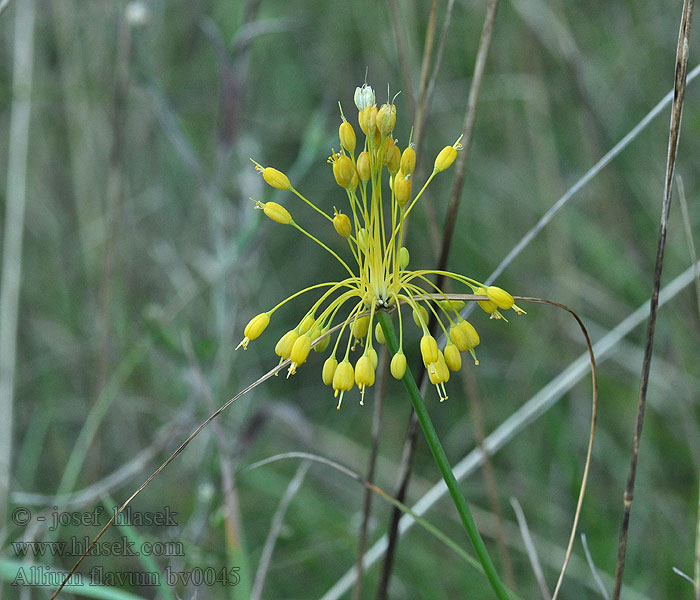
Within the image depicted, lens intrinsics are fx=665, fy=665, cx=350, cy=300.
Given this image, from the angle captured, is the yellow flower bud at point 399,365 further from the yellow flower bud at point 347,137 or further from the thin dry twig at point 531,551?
the thin dry twig at point 531,551

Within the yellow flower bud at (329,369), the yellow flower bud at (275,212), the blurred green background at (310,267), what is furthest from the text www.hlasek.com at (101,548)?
the yellow flower bud at (275,212)

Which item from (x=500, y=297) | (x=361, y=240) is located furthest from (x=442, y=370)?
(x=361, y=240)

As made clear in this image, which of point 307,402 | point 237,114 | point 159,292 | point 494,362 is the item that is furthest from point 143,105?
point 494,362

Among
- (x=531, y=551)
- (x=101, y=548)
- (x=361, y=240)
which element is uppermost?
(x=361, y=240)

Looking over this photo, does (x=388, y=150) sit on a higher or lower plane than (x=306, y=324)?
higher

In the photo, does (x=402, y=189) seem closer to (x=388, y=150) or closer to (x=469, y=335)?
(x=388, y=150)

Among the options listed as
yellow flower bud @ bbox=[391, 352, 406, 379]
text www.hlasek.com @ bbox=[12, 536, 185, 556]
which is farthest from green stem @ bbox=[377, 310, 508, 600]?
text www.hlasek.com @ bbox=[12, 536, 185, 556]
